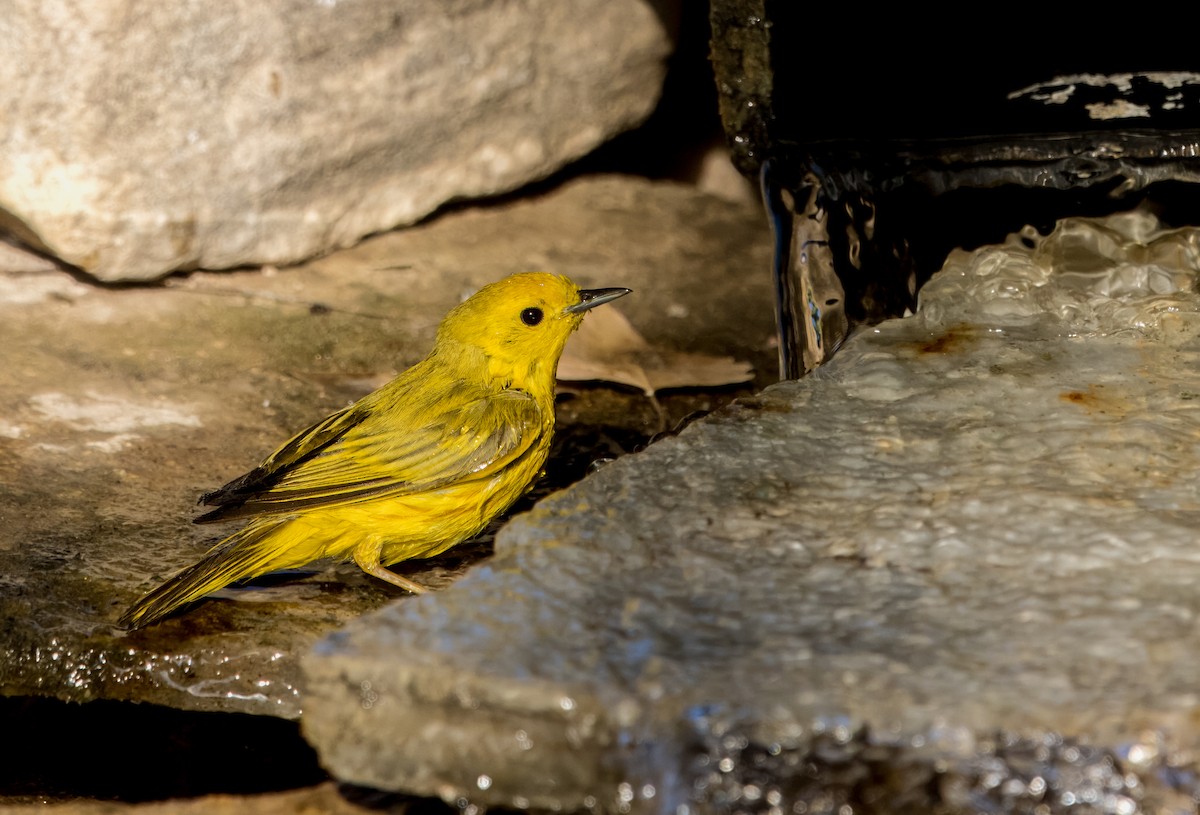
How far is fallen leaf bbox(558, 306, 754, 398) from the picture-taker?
477 centimetres

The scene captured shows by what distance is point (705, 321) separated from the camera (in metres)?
5.26

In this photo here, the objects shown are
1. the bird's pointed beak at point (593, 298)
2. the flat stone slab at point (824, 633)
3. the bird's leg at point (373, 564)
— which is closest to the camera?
the flat stone slab at point (824, 633)

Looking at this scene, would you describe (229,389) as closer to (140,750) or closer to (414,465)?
(414,465)

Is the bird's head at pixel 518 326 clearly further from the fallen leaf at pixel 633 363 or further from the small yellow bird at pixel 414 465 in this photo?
the fallen leaf at pixel 633 363

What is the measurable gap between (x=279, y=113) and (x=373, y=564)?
2146 mm

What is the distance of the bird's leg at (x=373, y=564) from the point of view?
364 centimetres

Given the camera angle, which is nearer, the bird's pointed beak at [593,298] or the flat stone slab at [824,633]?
the flat stone slab at [824,633]

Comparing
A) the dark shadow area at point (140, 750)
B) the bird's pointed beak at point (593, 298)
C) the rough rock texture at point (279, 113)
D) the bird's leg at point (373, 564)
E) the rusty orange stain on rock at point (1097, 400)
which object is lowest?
the dark shadow area at point (140, 750)

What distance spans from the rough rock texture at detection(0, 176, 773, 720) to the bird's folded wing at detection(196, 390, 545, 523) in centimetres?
26

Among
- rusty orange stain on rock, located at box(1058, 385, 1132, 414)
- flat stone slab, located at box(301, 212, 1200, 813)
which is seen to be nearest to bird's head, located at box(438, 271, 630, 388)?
flat stone slab, located at box(301, 212, 1200, 813)

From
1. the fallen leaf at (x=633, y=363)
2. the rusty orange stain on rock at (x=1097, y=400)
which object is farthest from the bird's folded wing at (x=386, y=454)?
the rusty orange stain on rock at (x=1097, y=400)

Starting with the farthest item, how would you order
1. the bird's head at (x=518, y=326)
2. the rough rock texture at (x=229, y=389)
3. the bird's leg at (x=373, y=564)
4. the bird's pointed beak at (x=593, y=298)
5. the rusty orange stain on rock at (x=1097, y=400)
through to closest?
the bird's pointed beak at (x=593, y=298) → the bird's head at (x=518, y=326) → the bird's leg at (x=373, y=564) → the rusty orange stain on rock at (x=1097, y=400) → the rough rock texture at (x=229, y=389)

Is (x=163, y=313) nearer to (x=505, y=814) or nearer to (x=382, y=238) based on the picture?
(x=382, y=238)

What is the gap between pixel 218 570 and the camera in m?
3.34
